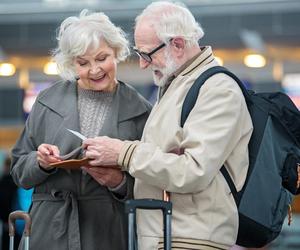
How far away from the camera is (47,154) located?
3.78 metres

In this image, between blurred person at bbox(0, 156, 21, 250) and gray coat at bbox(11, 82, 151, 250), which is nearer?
gray coat at bbox(11, 82, 151, 250)

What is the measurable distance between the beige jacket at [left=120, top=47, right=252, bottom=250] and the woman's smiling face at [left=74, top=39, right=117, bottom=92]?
508 mm

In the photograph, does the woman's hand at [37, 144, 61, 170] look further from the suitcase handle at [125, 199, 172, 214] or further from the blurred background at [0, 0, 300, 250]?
the blurred background at [0, 0, 300, 250]

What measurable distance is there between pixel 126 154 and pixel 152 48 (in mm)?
476

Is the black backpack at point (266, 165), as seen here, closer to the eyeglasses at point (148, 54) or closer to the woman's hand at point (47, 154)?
the eyeglasses at point (148, 54)

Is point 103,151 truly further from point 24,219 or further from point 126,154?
point 24,219

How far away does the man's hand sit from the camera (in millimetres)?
3541

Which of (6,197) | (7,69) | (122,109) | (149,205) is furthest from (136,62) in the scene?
(149,205)

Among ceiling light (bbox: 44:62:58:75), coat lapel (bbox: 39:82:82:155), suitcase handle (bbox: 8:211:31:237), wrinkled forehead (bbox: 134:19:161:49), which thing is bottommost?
suitcase handle (bbox: 8:211:31:237)

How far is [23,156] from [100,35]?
677 mm

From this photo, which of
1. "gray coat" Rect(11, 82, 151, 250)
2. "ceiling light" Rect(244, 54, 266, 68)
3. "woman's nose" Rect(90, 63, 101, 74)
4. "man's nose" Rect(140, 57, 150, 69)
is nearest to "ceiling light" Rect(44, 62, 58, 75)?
"ceiling light" Rect(244, 54, 266, 68)

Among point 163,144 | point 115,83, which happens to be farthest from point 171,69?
point 115,83

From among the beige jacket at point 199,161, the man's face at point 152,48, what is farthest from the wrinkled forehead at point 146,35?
the beige jacket at point 199,161

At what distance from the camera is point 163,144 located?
3521mm
